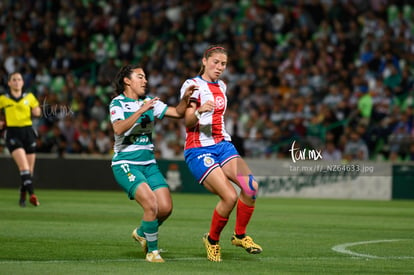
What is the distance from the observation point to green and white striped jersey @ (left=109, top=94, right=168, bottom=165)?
886 centimetres

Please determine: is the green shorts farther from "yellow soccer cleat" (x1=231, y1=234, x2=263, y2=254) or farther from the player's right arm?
"yellow soccer cleat" (x1=231, y1=234, x2=263, y2=254)

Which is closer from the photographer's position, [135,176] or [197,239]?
[135,176]

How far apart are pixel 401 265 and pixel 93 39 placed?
2064 cm

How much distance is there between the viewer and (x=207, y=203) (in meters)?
18.2

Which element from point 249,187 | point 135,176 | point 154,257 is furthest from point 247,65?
point 154,257

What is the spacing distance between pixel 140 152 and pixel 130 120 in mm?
565

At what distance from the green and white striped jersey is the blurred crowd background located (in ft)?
38.3

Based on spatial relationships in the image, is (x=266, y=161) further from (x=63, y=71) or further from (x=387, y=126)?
(x=63, y=71)

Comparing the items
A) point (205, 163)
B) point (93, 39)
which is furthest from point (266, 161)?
point (205, 163)

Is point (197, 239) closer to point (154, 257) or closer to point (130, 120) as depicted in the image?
point (154, 257)

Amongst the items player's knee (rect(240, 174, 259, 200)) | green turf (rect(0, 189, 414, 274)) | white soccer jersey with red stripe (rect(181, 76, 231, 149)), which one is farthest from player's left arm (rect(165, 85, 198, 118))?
green turf (rect(0, 189, 414, 274))

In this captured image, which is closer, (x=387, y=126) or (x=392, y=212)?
(x=392, y=212)

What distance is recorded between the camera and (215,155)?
357 inches

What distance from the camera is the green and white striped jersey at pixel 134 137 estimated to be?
29.1ft
